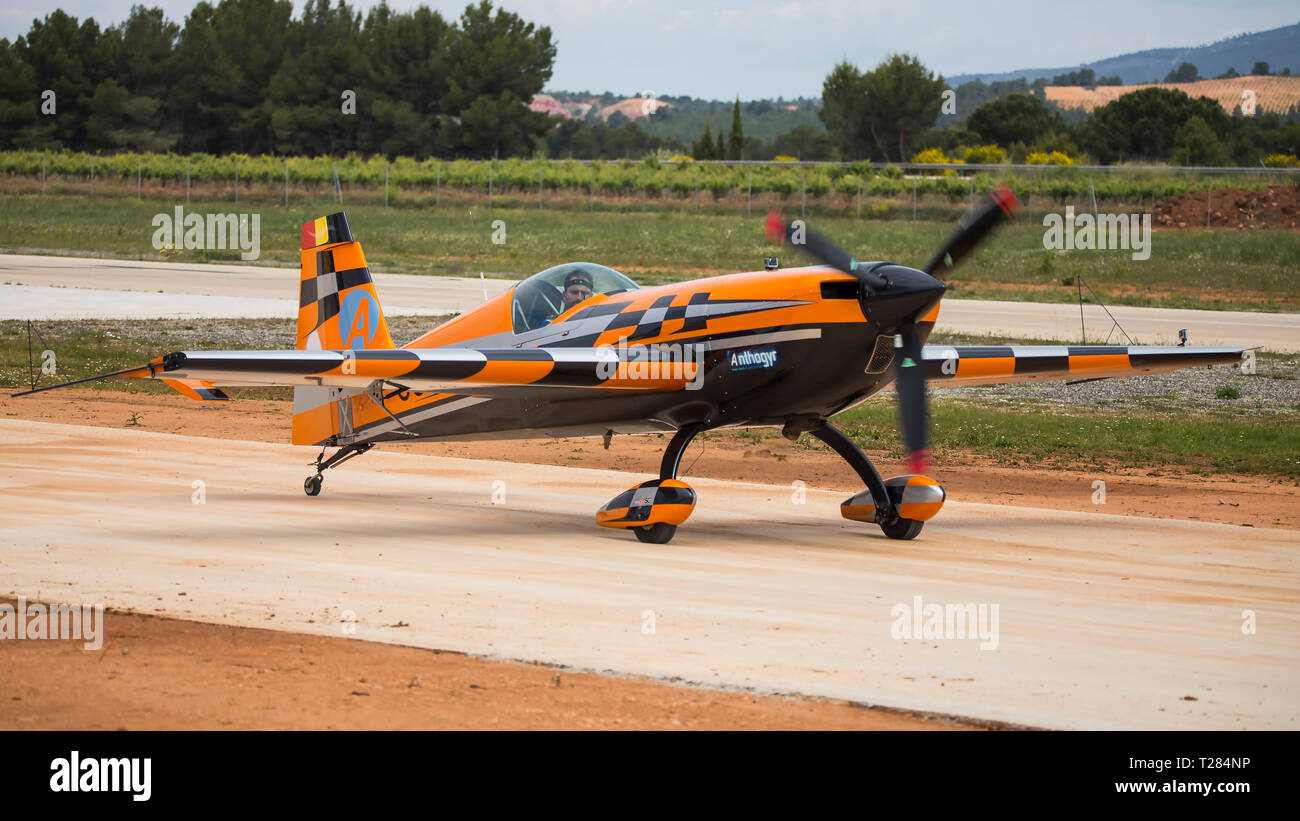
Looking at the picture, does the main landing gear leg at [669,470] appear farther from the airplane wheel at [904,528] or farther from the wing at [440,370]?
the airplane wheel at [904,528]

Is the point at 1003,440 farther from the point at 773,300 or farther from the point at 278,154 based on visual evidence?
the point at 278,154

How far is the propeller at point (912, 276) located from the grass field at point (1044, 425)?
7.45 meters

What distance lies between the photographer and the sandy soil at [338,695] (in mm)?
7438

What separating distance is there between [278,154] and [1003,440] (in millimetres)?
83426

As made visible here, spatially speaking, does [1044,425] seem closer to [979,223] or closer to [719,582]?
[979,223]

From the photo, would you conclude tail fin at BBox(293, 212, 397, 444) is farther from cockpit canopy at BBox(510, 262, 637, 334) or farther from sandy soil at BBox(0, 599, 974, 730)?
sandy soil at BBox(0, 599, 974, 730)

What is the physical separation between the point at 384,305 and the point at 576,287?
78.9ft

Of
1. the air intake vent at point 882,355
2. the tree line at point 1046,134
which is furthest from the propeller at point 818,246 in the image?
the tree line at point 1046,134

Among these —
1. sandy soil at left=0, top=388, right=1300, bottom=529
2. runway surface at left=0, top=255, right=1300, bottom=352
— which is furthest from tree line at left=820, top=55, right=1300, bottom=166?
sandy soil at left=0, top=388, right=1300, bottom=529

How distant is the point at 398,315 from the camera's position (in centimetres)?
3538

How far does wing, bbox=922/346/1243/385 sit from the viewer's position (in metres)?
15.1

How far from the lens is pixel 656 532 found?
13445 millimetres

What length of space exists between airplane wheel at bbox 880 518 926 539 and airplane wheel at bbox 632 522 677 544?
95.3 inches
